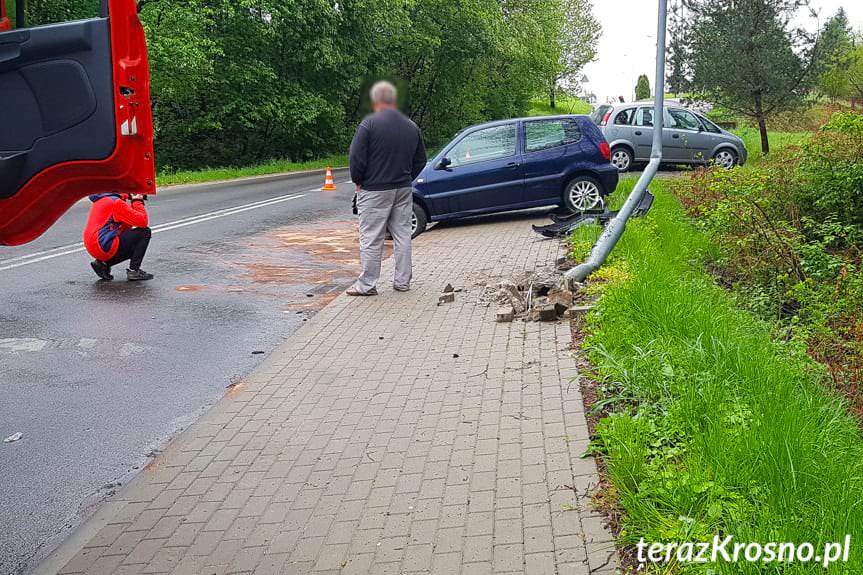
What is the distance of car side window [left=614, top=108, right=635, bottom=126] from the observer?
24.2 metres

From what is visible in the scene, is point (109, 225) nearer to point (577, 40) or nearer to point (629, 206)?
point (629, 206)

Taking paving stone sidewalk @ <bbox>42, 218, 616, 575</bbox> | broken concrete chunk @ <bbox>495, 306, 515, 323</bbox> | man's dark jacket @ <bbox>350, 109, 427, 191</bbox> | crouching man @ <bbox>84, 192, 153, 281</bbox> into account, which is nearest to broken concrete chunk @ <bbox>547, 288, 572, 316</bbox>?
paving stone sidewalk @ <bbox>42, 218, 616, 575</bbox>

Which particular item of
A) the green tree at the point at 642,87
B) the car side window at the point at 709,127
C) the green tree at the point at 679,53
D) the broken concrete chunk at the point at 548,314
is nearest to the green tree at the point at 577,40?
the green tree at the point at 642,87

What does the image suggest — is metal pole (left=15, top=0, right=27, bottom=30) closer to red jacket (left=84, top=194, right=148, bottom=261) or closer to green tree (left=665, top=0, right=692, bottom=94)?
red jacket (left=84, top=194, right=148, bottom=261)

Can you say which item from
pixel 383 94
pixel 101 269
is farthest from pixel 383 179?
pixel 101 269

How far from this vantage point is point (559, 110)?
93.2m

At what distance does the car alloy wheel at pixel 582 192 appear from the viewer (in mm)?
15484

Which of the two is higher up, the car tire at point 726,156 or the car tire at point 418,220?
the car tire at point 726,156

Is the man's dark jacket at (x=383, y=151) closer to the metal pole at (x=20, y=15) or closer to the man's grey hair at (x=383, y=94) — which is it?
the man's grey hair at (x=383, y=94)

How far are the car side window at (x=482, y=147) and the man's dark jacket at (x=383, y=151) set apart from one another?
565cm

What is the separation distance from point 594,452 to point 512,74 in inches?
2215

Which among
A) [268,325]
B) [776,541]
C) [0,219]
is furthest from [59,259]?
[776,541]

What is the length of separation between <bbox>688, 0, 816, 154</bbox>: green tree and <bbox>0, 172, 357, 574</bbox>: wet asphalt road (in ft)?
51.0

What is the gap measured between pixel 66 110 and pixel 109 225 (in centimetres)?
663
